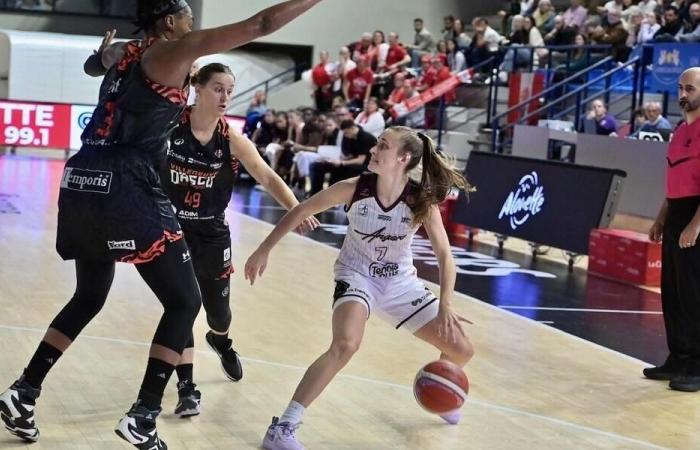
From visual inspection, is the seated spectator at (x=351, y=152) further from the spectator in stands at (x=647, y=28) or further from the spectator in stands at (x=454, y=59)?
the spectator in stands at (x=454, y=59)

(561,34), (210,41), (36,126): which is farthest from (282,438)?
(36,126)

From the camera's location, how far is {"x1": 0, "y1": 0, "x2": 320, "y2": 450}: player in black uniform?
4625 mm

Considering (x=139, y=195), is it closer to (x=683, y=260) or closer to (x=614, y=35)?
(x=683, y=260)

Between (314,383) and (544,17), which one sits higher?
(544,17)

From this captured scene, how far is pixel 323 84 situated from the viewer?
82.4ft

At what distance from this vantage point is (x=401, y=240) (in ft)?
18.6

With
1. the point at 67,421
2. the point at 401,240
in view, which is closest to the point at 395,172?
the point at 401,240

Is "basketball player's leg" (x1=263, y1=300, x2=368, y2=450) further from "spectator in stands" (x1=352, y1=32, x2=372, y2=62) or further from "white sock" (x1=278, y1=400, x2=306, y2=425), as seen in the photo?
"spectator in stands" (x1=352, y1=32, x2=372, y2=62)

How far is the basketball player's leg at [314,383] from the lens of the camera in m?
5.13

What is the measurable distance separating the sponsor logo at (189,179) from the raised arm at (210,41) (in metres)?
1.44

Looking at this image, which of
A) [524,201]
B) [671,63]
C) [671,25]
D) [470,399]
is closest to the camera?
[470,399]

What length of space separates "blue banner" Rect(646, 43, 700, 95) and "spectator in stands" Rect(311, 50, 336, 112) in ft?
31.8

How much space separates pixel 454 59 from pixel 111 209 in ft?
63.5

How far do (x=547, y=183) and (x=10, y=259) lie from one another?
235 inches
